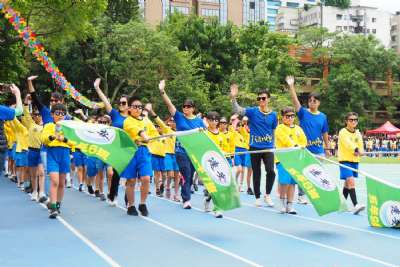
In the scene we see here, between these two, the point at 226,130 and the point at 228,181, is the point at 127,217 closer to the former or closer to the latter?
the point at 228,181

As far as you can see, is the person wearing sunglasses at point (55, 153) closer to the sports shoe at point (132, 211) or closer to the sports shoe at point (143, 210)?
the sports shoe at point (132, 211)

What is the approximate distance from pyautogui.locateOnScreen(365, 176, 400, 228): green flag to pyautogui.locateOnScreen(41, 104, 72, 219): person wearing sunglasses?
459 centimetres

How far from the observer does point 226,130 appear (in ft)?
44.0

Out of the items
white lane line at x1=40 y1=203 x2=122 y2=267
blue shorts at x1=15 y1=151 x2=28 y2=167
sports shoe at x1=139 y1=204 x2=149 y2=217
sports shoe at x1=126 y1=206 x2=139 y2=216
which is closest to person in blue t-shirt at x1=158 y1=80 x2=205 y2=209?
sports shoe at x1=139 y1=204 x2=149 y2=217

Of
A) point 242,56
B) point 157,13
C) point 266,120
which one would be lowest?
point 266,120

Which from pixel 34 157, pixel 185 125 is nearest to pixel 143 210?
pixel 185 125

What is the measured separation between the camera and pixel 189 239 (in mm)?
7277

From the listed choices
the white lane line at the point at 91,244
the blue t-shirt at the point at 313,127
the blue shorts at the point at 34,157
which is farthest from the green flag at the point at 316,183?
the blue shorts at the point at 34,157

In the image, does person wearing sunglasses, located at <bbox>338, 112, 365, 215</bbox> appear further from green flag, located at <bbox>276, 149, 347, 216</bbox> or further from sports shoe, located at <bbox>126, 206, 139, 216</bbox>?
sports shoe, located at <bbox>126, 206, 139, 216</bbox>

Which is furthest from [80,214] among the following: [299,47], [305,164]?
[299,47]

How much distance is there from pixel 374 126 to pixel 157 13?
39.0 m

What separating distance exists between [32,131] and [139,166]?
339 cm

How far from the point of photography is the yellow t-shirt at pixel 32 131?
1139 centimetres

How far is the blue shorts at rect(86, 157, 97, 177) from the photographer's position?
12.1m
